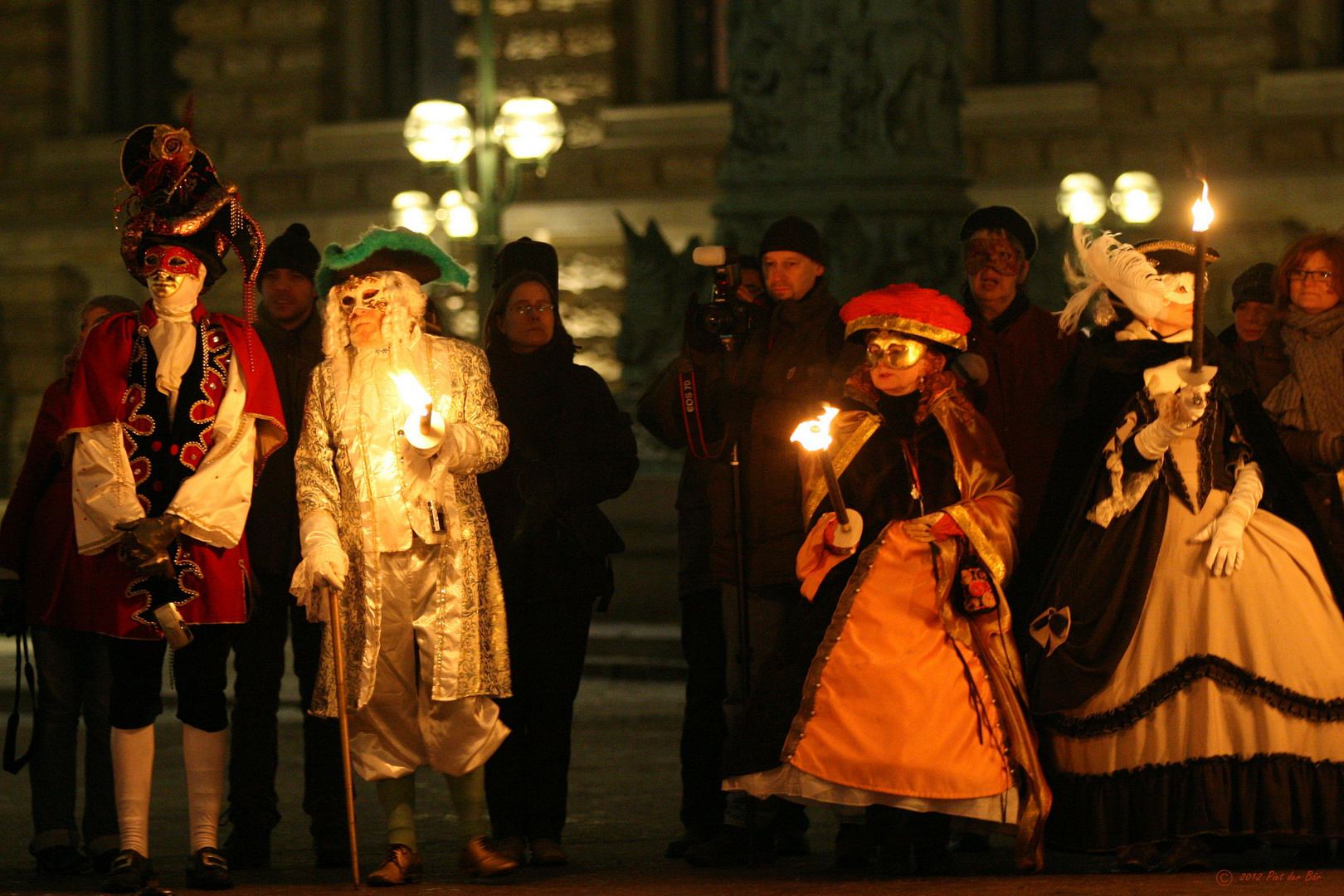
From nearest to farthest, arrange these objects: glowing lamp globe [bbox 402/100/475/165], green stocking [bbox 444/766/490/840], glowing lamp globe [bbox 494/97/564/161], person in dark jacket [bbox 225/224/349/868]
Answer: green stocking [bbox 444/766/490/840] → person in dark jacket [bbox 225/224/349/868] → glowing lamp globe [bbox 494/97/564/161] → glowing lamp globe [bbox 402/100/475/165]

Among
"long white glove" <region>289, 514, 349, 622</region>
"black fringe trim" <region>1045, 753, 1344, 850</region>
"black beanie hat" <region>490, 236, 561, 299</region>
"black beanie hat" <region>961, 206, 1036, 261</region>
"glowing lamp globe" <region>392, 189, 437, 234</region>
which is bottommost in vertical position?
"black fringe trim" <region>1045, 753, 1344, 850</region>

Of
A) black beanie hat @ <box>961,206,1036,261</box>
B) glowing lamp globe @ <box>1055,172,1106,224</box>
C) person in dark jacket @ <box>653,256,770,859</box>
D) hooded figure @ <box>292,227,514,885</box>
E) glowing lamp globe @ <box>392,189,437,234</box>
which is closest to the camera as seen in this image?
hooded figure @ <box>292,227,514,885</box>

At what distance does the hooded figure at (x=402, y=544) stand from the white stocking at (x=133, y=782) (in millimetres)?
436

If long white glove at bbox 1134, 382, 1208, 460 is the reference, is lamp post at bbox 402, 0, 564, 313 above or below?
above

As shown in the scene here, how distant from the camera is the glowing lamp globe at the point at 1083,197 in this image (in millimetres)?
15109

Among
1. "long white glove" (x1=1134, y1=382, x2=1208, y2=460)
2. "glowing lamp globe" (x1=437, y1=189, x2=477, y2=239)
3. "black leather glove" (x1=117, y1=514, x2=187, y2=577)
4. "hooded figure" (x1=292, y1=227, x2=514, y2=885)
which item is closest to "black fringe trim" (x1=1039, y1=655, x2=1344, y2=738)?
"long white glove" (x1=1134, y1=382, x2=1208, y2=460)

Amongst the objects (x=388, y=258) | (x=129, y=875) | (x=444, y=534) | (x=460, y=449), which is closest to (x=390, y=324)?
(x=388, y=258)

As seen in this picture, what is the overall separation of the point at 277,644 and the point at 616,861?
115cm

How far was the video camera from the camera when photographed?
5.97 m

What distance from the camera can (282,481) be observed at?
243 inches

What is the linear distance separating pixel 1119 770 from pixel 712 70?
13.2 metres

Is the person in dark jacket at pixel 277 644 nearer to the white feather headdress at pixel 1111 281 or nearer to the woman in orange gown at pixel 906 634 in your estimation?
the woman in orange gown at pixel 906 634

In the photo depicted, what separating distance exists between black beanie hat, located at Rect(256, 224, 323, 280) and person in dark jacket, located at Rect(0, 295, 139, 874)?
16.6 inches

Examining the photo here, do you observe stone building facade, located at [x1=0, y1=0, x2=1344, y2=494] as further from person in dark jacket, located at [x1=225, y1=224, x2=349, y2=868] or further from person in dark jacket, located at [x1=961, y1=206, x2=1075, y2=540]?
person in dark jacket, located at [x1=225, y1=224, x2=349, y2=868]
